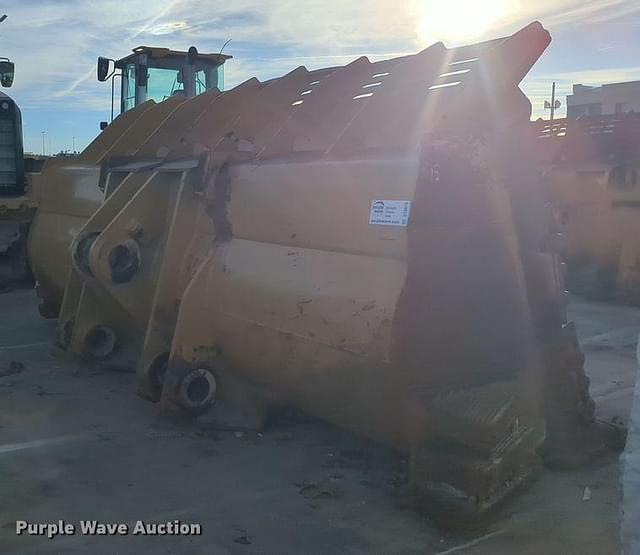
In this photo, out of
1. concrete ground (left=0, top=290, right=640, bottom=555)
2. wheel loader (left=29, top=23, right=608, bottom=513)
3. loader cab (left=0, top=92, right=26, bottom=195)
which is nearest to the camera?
concrete ground (left=0, top=290, right=640, bottom=555)

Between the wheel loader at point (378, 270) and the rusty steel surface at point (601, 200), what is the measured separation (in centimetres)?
525

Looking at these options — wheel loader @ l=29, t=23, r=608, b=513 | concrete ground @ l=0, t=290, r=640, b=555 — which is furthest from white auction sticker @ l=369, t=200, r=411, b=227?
concrete ground @ l=0, t=290, r=640, b=555

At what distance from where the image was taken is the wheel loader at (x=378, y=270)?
3.01 meters

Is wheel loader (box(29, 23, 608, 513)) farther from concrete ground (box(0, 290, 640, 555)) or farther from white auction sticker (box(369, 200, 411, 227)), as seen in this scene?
concrete ground (box(0, 290, 640, 555))

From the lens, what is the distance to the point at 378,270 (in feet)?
10.2

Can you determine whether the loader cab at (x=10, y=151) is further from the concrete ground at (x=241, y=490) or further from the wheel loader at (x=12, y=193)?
the concrete ground at (x=241, y=490)

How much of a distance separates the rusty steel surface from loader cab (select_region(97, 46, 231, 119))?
4.16 meters

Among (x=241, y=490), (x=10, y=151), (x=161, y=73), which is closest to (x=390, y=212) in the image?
(x=241, y=490)

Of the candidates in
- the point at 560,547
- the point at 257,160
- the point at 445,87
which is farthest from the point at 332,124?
the point at 560,547

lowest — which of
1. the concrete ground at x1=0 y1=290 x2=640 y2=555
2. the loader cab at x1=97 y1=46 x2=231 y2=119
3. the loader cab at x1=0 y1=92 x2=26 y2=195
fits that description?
the concrete ground at x1=0 y1=290 x2=640 y2=555

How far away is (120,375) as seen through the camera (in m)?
5.14

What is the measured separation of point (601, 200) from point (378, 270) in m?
7.42

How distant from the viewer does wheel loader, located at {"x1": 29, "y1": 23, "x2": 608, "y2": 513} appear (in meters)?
3.01

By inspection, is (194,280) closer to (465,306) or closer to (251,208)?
(251,208)
